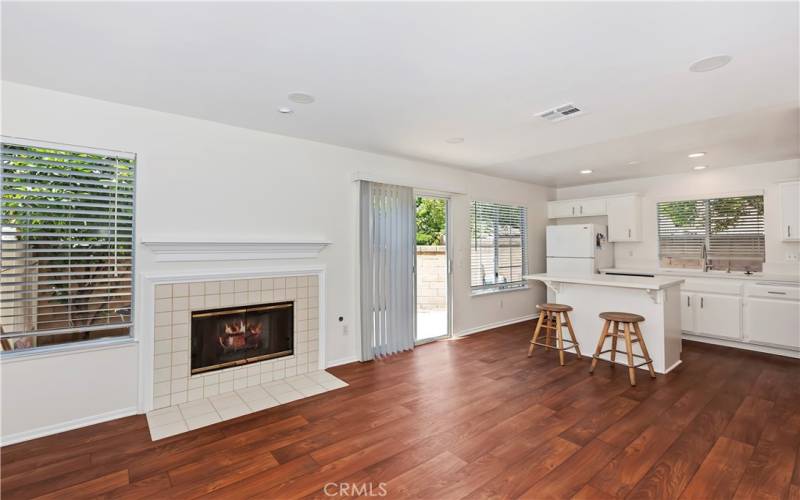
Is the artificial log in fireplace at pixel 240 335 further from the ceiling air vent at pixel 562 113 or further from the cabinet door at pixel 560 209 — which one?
the cabinet door at pixel 560 209

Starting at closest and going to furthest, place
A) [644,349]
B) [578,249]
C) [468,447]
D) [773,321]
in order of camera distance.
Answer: [468,447], [644,349], [773,321], [578,249]

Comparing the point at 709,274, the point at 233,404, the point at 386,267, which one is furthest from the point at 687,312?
the point at 233,404

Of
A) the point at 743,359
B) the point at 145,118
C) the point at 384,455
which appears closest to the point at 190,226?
the point at 145,118

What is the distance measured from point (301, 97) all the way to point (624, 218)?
5522mm

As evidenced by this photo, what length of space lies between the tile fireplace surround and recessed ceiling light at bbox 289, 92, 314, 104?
173cm

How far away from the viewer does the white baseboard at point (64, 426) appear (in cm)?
258

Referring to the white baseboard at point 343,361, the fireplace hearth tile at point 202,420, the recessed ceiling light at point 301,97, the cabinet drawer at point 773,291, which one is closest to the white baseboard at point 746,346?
the cabinet drawer at point 773,291

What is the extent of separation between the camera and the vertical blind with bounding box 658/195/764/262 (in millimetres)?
5086

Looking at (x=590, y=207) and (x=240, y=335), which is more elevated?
(x=590, y=207)

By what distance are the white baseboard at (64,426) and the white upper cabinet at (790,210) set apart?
7.30 meters

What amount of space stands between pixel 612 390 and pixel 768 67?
8.90 feet

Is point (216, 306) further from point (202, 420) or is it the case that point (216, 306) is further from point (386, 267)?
point (386, 267)

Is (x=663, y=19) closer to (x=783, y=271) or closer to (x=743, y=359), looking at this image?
(x=743, y=359)

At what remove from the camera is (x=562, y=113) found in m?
3.17
